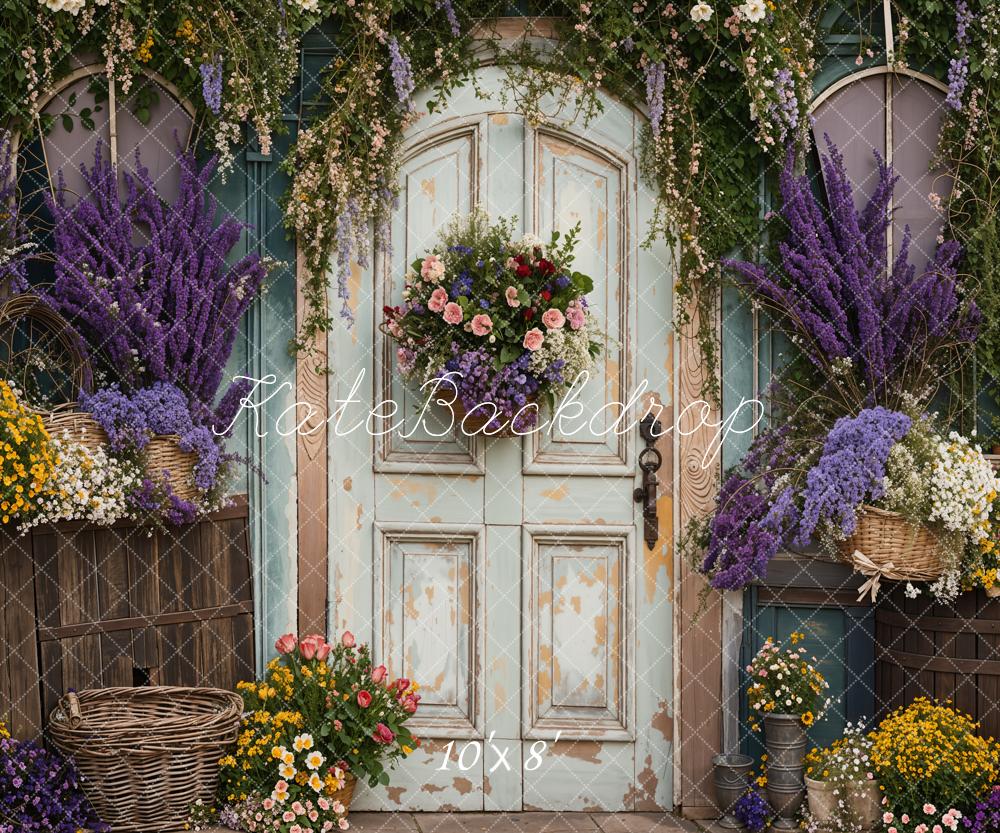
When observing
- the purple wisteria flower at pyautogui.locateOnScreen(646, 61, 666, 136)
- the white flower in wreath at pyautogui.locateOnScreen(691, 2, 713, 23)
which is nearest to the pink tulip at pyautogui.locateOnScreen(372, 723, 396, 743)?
the purple wisteria flower at pyautogui.locateOnScreen(646, 61, 666, 136)

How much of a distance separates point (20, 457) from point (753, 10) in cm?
288

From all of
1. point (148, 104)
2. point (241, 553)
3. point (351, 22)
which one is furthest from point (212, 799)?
point (351, 22)

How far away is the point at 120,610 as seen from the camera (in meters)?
4.72

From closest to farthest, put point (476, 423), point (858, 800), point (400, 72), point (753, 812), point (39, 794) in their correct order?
point (39, 794) → point (858, 800) → point (753, 812) → point (400, 72) → point (476, 423)

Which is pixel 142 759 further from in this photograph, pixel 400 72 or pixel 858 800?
pixel 400 72

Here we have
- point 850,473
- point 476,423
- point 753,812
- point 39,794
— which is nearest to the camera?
point 39,794

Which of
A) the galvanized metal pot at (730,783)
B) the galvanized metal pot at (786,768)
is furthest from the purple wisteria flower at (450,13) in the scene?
the galvanized metal pot at (730,783)

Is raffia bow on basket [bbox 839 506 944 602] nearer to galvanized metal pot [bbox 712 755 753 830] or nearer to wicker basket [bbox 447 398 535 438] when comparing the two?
galvanized metal pot [bbox 712 755 753 830]

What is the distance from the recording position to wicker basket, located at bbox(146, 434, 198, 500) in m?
4.58

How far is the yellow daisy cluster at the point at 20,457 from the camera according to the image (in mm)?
4172

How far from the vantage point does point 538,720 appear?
198 inches

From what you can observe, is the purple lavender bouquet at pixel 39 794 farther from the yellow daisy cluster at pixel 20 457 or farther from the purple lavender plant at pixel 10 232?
the purple lavender plant at pixel 10 232

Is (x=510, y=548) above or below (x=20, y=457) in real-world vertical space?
below

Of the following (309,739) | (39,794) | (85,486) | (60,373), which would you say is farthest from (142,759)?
(60,373)
